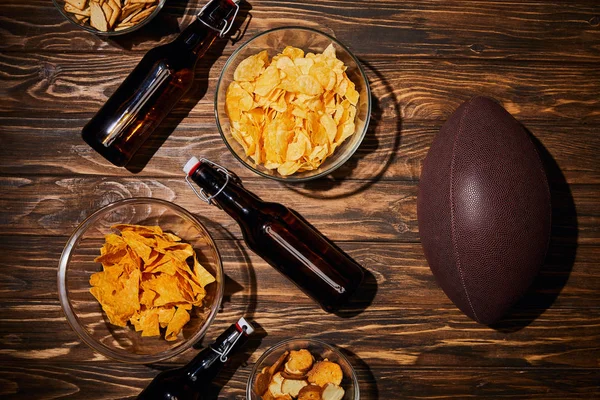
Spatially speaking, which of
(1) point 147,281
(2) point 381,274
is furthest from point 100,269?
(2) point 381,274

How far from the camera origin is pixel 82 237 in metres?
1.41

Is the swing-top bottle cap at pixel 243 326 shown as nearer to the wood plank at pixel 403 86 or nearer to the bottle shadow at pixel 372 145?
the bottle shadow at pixel 372 145

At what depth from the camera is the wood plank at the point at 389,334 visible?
149cm

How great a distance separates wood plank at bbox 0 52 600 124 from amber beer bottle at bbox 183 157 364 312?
0.27 meters

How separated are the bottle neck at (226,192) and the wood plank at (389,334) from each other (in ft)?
0.89

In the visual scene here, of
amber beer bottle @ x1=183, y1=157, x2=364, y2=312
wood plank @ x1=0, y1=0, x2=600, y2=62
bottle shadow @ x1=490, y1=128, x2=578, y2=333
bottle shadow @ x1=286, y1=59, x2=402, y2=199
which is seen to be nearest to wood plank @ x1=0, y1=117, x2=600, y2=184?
bottle shadow @ x1=286, y1=59, x2=402, y2=199

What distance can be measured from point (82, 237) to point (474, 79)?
115 cm

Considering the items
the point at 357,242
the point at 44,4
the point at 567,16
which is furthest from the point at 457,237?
the point at 44,4

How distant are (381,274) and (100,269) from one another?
0.76m

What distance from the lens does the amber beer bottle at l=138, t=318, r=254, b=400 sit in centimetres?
136

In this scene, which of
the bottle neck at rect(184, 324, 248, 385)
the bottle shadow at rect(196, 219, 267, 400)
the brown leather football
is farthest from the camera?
the bottle shadow at rect(196, 219, 267, 400)

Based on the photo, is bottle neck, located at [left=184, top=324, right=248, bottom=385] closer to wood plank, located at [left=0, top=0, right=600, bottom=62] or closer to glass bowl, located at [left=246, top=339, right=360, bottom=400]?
glass bowl, located at [left=246, top=339, right=360, bottom=400]

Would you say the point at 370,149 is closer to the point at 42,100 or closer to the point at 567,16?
the point at 567,16

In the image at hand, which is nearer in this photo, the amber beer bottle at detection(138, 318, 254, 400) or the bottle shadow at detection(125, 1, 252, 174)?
the amber beer bottle at detection(138, 318, 254, 400)
